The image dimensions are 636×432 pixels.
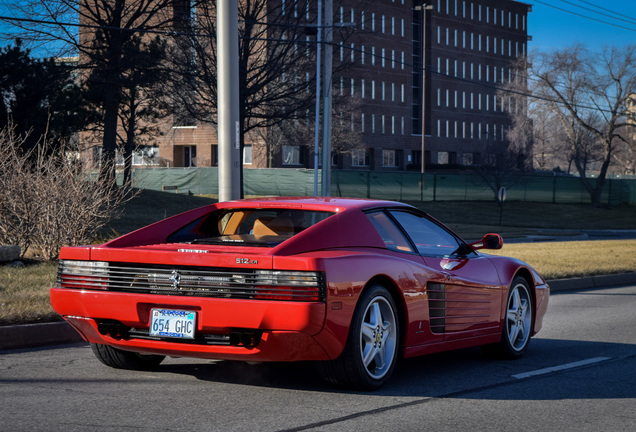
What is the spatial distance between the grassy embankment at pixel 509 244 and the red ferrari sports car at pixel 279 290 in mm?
2494

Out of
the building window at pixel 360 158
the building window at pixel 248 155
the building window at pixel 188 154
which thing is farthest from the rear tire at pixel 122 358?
the building window at pixel 360 158

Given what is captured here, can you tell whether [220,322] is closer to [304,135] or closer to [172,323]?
[172,323]

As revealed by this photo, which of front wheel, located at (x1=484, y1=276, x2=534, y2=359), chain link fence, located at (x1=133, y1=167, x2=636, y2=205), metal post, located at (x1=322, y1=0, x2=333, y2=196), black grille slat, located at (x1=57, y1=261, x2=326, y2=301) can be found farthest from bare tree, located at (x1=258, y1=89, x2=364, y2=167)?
black grille slat, located at (x1=57, y1=261, x2=326, y2=301)

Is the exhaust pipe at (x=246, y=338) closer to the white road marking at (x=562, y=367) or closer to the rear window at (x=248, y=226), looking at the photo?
the rear window at (x=248, y=226)

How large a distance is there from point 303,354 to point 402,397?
34.2 inches

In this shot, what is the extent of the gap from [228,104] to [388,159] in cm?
7342

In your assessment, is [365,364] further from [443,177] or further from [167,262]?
[443,177]

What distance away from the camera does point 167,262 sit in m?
5.88

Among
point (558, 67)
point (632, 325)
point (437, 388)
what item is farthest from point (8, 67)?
point (558, 67)

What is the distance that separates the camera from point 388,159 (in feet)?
277

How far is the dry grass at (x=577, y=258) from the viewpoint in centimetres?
1625

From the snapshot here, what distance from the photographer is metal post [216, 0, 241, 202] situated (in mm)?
11391

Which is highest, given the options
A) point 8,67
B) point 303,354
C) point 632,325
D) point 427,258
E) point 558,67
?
point 558,67

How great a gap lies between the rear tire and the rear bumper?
1.88 ft
